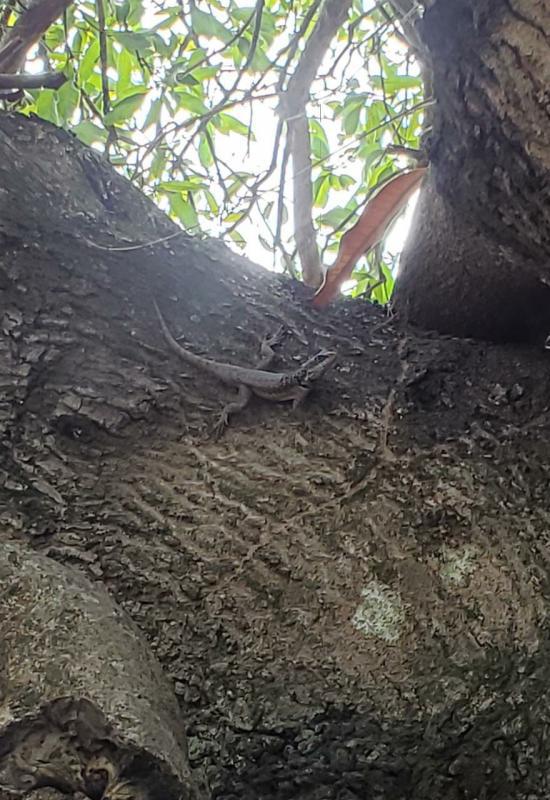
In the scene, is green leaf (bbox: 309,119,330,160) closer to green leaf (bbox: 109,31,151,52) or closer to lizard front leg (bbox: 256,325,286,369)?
green leaf (bbox: 109,31,151,52)

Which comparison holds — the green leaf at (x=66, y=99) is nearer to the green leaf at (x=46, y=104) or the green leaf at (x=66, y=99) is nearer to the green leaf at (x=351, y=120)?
the green leaf at (x=46, y=104)

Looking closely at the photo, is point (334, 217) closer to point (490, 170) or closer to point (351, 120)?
point (351, 120)

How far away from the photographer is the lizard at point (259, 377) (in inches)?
49.1

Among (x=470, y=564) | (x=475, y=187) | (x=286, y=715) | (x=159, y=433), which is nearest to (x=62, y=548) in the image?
(x=159, y=433)

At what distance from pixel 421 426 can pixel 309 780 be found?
496mm

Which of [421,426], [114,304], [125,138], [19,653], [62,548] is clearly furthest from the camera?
[125,138]

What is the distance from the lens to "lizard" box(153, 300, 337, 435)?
1.25 metres

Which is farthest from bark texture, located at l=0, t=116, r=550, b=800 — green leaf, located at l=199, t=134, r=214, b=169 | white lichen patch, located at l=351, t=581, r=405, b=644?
green leaf, located at l=199, t=134, r=214, b=169

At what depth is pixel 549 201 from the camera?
37.9 inches

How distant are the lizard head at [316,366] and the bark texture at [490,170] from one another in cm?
20

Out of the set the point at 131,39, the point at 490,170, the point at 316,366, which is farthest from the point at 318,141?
the point at 490,170

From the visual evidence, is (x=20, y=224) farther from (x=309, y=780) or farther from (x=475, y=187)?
(x=309, y=780)

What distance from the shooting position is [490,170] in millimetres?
1010

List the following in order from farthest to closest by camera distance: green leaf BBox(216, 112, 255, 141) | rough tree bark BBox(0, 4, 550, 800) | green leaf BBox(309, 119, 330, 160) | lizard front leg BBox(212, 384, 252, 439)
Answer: green leaf BBox(309, 119, 330, 160) → green leaf BBox(216, 112, 255, 141) → lizard front leg BBox(212, 384, 252, 439) → rough tree bark BBox(0, 4, 550, 800)
